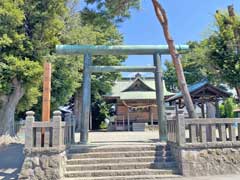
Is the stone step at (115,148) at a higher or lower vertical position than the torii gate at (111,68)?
lower

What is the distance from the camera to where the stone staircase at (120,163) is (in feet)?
23.5

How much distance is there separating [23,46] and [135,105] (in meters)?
14.4

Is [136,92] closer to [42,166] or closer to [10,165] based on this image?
[10,165]

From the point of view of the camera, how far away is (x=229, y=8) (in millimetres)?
9594

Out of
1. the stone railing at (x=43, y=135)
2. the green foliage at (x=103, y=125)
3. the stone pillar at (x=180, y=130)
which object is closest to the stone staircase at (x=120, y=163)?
the stone pillar at (x=180, y=130)

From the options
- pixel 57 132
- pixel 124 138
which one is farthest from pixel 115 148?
pixel 124 138

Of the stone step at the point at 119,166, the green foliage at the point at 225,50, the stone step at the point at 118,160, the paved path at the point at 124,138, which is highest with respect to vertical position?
the green foliage at the point at 225,50

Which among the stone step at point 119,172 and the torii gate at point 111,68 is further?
the torii gate at point 111,68

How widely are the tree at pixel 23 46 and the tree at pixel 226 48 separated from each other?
322 inches

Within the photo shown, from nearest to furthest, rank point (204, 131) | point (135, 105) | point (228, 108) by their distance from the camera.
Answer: point (204, 131)
point (135, 105)
point (228, 108)

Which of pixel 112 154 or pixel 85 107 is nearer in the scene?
pixel 112 154

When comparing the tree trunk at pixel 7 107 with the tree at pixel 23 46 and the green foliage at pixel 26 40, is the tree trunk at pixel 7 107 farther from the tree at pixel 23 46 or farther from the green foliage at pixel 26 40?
the green foliage at pixel 26 40

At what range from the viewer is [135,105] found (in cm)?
2609

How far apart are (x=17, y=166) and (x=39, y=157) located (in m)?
2.32
